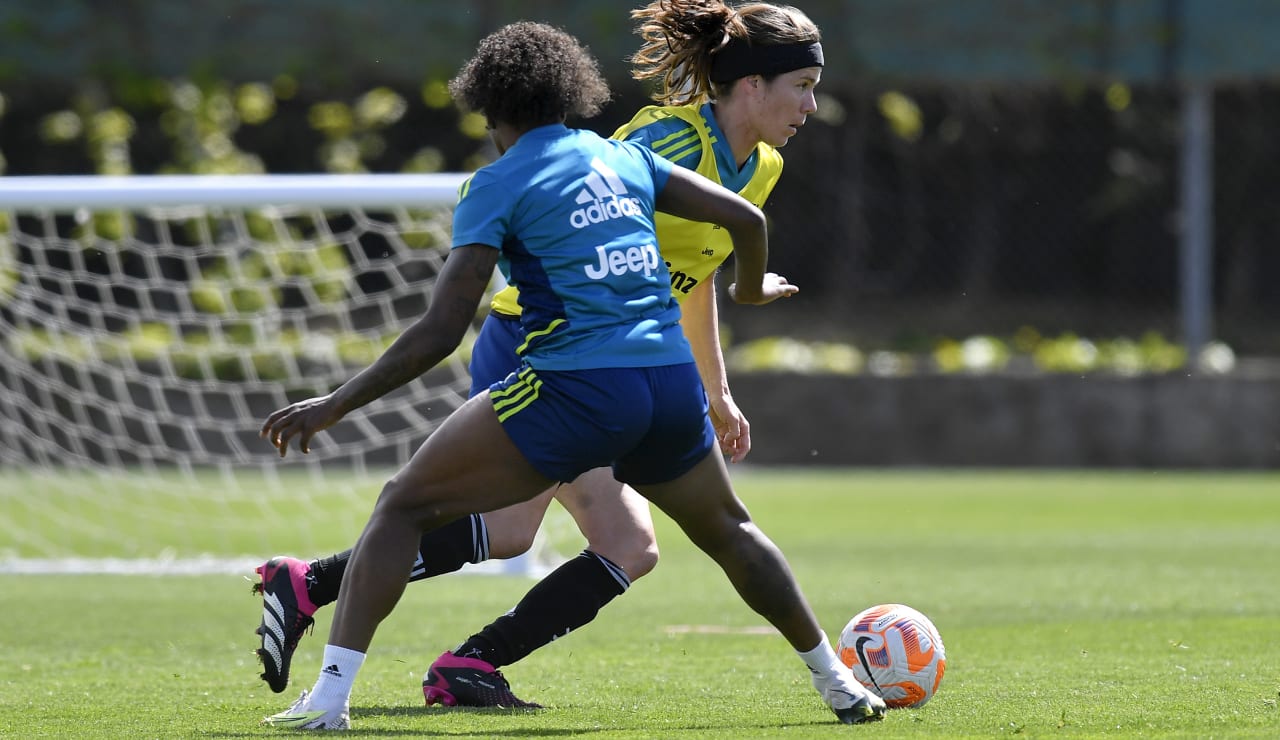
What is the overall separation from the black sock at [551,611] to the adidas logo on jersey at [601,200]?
1337 mm

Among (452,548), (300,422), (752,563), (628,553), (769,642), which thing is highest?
(300,422)

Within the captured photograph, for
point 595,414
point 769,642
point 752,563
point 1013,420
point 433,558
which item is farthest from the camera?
point 1013,420

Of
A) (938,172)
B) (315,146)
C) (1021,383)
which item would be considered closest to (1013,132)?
(938,172)

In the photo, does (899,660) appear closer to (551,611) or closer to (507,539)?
(551,611)

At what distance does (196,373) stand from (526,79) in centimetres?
1004

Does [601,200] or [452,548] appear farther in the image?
[452,548]

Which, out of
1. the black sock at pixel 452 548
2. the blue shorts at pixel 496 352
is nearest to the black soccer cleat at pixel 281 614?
the black sock at pixel 452 548

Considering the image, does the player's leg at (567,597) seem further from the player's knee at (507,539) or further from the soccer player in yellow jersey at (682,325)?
the player's knee at (507,539)

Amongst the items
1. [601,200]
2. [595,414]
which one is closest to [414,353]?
[595,414]

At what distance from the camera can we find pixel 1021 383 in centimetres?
1541

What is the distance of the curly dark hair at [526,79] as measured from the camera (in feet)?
13.3

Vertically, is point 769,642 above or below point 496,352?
below

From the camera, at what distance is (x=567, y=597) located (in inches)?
195

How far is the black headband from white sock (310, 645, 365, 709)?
1814 millimetres
